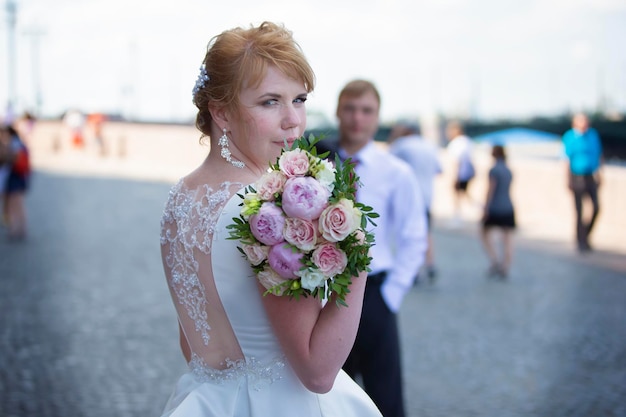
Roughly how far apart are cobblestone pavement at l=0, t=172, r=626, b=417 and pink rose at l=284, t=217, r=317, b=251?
3914 mm

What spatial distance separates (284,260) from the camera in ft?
6.37

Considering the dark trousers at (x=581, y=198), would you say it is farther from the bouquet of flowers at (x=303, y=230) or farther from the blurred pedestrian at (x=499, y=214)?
the bouquet of flowers at (x=303, y=230)

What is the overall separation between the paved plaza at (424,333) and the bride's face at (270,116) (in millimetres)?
3766

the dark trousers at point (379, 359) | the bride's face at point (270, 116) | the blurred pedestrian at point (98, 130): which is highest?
the bride's face at point (270, 116)

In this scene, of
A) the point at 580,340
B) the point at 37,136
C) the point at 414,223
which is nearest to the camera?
the point at 414,223

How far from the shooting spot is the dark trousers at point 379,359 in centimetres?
404

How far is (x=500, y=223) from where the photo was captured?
11258 mm

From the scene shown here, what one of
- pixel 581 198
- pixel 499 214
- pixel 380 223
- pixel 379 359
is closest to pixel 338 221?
pixel 379 359

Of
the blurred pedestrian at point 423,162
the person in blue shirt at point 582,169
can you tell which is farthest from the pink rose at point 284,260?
the person in blue shirt at point 582,169

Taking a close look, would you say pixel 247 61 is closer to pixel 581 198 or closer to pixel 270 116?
pixel 270 116

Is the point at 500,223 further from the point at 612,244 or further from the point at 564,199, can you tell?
the point at 564,199

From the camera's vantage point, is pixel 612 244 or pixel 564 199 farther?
pixel 564 199

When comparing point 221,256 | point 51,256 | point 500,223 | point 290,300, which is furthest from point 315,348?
point 51,256

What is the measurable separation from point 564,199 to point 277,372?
1542cm
